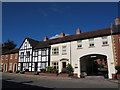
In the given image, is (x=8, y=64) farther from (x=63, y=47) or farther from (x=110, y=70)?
(x=110, y=70)

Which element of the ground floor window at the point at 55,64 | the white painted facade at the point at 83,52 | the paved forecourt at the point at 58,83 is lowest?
the paved forecourt at the point at 58,83

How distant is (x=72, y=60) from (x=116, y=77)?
7.84 meters

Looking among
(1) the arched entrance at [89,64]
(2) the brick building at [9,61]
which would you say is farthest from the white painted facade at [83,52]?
(2) the brick building at [9,61]

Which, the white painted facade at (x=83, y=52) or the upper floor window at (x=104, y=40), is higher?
the upper floor window at (x=104, y=40)

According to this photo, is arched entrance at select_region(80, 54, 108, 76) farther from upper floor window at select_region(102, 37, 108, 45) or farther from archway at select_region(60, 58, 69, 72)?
archway at select_region(60, 58, 69, 72)

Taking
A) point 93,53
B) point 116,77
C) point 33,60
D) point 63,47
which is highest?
point 63,47

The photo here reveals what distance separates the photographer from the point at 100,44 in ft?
57.5

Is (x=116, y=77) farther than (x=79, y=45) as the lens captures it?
No

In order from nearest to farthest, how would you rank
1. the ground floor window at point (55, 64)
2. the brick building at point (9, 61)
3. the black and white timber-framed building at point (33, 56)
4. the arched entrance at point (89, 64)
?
1. the arched entrance at point (89, 64)
2. the ground floor window at point (55, 64)
3. the black and white timber-framed building at point (33, 56)
4. the brick building at point (9, 61)

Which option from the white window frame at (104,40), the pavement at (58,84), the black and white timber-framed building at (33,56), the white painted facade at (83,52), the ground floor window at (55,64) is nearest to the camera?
the pavement at (58,84)

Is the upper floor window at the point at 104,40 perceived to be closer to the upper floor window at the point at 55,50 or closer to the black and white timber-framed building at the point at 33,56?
the upper floor window at the point at 55,50

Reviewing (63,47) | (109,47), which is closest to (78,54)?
(63,47)

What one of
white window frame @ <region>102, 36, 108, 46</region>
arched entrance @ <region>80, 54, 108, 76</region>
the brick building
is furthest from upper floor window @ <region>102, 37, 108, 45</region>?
the brick building

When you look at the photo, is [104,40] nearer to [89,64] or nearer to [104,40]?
[104,40]
